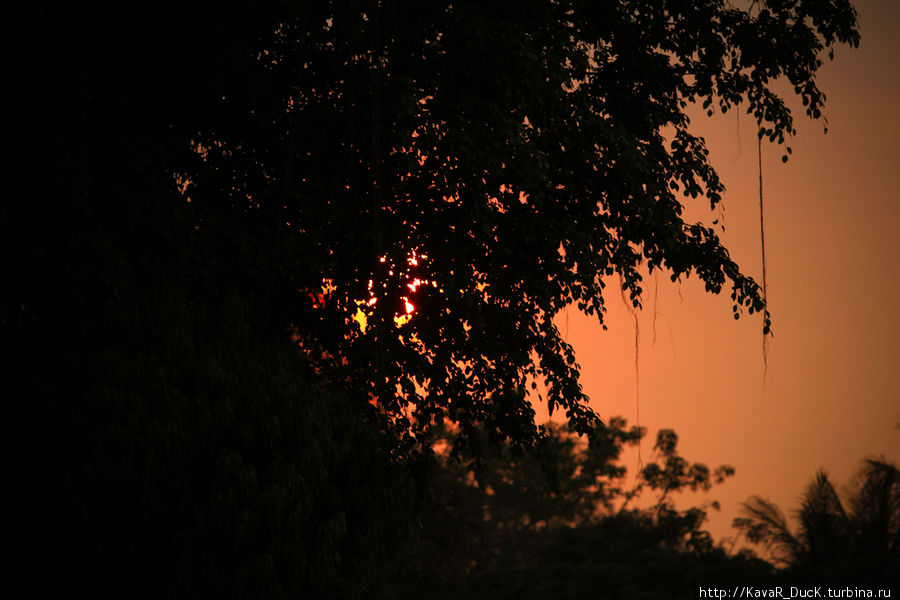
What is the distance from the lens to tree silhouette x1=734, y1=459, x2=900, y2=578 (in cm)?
2130

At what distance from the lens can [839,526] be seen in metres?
22.2

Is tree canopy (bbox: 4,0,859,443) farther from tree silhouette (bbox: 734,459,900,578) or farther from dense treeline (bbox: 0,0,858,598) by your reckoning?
tree silhouette (bbox: 734,459,900,578)

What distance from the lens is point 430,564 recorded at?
2131 centimetres

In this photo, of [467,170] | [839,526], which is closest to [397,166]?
[467,170]

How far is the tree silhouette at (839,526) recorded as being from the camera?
838 inches

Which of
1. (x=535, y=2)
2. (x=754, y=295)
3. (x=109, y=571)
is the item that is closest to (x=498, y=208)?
(x=535, y=2)

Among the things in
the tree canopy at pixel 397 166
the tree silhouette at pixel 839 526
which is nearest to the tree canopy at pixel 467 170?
the tree canopy at pixel 397 166

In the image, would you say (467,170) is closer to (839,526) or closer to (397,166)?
(397,166)

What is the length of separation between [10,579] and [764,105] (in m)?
9.15

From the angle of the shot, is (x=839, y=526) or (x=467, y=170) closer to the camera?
(x=467, y=170)

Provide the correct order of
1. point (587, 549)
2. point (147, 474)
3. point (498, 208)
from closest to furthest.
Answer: point (147, 474)
point (498, 208)
point (587, 549)

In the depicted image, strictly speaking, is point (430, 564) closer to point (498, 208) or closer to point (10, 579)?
point (498, 208)

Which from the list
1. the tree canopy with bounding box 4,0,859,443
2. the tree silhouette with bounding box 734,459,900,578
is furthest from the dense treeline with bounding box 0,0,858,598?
the tree silhouette with bounding box 734,459,900,578

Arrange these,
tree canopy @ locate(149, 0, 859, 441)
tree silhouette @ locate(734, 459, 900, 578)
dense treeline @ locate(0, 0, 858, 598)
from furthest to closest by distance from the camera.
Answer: tree silhouette @ locate(734, 459, 900, 578), tree canopy @ locate(149, 0, 859, 441), dense treeline @ locate(0, 0, 858, 598)
